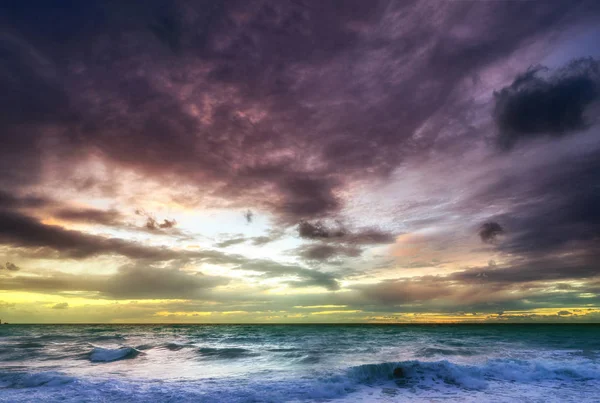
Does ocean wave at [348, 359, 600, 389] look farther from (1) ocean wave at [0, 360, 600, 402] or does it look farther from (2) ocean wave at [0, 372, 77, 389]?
(2) ocean wave at [0, 372, 77, 389]

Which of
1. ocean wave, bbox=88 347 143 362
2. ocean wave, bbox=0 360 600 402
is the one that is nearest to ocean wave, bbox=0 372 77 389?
ocean wave, bbox=0 360 600 402

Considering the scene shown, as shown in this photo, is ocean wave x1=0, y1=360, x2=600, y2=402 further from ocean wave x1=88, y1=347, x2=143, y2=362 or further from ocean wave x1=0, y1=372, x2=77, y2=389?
→ ocean wave x1=88, y1=347, x2=143, y2=362

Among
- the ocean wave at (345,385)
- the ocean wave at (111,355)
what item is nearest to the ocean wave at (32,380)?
the ocean wave at (345,385)

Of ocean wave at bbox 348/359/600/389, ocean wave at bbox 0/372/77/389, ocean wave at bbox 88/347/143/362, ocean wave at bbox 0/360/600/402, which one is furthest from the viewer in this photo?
ocean wave at bbox 88/347/143/362

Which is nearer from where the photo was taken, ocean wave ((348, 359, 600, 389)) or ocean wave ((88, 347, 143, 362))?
ocean wave ((348, 359, 600, 389))

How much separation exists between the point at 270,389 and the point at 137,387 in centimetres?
770

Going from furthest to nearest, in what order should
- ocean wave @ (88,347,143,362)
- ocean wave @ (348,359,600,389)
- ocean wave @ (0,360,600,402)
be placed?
1. ocean wave @ (88,347,143,362)
2. ocean wave @ (348,359,600,389)
3. ocean wave @ (0,360,600,402)

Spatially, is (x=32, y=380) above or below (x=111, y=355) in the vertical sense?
above

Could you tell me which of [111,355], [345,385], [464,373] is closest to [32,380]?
[111,355]

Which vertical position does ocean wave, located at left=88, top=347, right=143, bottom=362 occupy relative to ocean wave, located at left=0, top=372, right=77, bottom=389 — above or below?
below

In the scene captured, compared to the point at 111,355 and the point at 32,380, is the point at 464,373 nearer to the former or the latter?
the point at 32,380

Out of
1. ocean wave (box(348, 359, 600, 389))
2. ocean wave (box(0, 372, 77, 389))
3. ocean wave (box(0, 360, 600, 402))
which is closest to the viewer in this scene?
ocean wave (box(0, 360, 600, 402))

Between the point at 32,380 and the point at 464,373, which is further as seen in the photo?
the point at 464,373

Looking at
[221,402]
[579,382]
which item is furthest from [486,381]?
[221,402]
